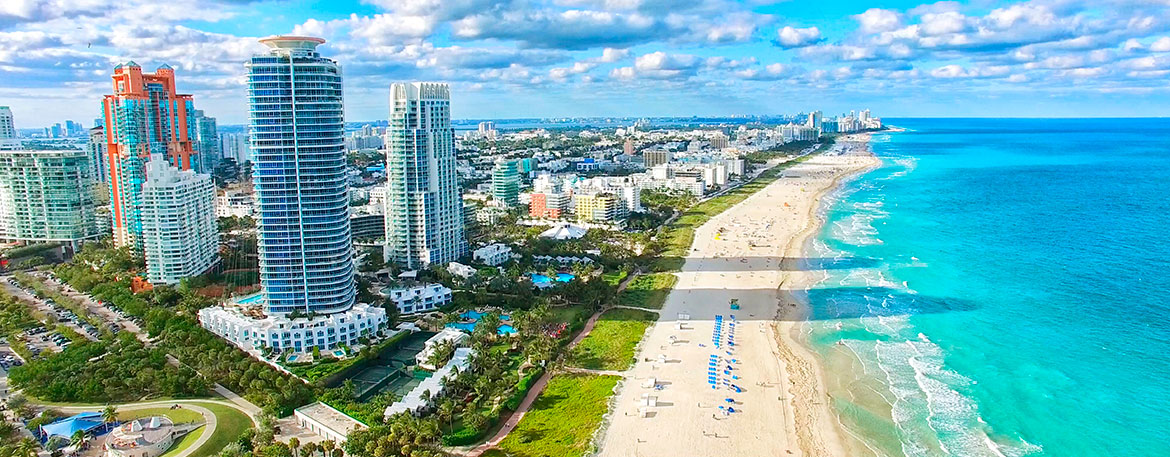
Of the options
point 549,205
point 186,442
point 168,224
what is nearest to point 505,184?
point 549,205

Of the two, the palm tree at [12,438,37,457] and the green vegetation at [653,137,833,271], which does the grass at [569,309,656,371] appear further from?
the palm tree at [12,438,37,457]

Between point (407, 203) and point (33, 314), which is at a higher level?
point (407, 203)

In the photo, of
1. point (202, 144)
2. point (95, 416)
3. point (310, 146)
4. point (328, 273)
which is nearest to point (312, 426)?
point (95, 416)

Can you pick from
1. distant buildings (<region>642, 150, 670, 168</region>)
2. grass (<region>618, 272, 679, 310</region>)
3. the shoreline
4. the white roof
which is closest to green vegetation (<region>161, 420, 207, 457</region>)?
the shoreline

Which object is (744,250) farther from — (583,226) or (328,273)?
(328,273)

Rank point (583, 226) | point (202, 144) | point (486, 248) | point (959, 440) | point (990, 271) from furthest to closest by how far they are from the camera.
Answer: point (202, 144) < point (583, 226) < point (486, 248) < point (990, 271) < point (959, 440)

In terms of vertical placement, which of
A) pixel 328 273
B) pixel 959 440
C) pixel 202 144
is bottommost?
pixel 959 440

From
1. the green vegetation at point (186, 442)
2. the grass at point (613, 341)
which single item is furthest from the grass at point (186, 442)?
the grass at point (613, 341)
